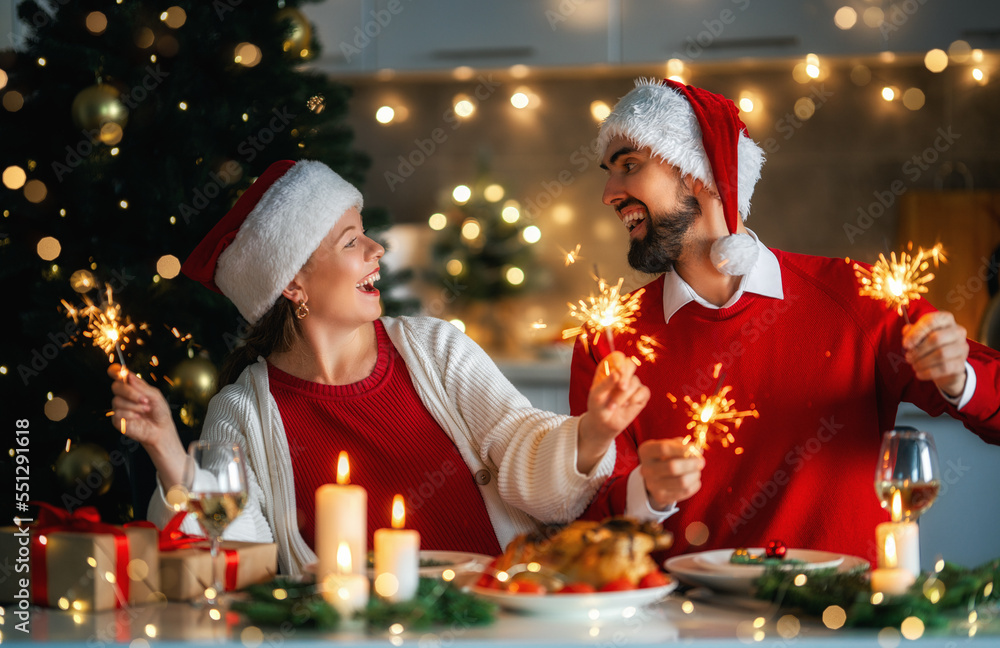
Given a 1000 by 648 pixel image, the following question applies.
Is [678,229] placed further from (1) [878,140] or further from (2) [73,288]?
(1) [878,140]

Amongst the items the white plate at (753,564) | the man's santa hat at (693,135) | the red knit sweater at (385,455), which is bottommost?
the white plate at (753,564)

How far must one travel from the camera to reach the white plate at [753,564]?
1.13 metres

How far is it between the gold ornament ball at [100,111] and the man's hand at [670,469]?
4.51ft

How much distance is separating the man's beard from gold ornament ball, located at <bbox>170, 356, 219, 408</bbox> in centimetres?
94

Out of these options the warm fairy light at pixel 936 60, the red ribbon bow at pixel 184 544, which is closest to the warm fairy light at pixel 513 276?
the warm fairy light at pixel 936 60

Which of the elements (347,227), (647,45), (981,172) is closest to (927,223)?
(981,172)

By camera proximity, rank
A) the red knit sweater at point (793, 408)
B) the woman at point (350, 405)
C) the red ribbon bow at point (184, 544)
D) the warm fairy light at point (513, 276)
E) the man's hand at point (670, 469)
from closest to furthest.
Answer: the red ribbon bow at point (184, 544), the man's hand at point (670, 469), the woman at point (350, 405), the red knit sweater at point (793, 408), the warm fairy light at point (513, 276)

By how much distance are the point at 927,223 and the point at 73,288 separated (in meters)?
2.64

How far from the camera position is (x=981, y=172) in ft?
10.9

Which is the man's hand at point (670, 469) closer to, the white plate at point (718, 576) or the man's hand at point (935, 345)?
the white plate at point (718, 576)

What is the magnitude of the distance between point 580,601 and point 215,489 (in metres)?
0.43

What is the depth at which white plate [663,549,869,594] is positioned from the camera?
43.7 inches

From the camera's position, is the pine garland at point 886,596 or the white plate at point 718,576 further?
the white plate at point 718,576

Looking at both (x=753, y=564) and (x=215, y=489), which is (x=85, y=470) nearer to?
(x=215, y=489)
